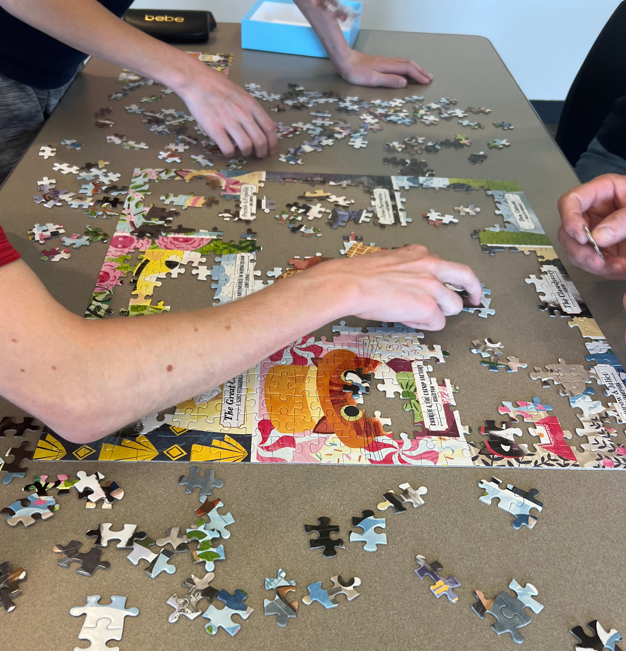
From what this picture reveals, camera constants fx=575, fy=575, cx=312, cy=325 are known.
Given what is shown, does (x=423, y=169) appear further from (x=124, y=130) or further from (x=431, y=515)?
(x=431, y=515)

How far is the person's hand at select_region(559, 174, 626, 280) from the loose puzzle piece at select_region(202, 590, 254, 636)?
3.50ft

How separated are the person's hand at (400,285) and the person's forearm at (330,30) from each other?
1.25 meters

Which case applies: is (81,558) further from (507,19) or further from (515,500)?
(507,19)

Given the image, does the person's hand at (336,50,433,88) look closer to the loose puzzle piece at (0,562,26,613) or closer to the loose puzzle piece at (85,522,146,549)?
the loose puzzle piece at (85,522,146,549)

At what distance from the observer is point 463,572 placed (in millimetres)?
850

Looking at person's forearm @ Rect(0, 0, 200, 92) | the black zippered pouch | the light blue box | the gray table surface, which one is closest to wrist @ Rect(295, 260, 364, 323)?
the gray table surface

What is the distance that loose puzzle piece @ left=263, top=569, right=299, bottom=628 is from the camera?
0.79 meters

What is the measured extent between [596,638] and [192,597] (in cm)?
56

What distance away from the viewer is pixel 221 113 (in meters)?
1.68

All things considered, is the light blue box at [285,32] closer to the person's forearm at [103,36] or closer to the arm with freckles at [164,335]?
the person's forearm at [103,36]

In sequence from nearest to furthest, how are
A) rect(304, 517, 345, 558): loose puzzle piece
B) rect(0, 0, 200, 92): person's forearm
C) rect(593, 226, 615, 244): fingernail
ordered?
rect(304, 517, 345, 558): loose puzzle piece → rect(593, 226, 615, 244): fingernail → rect(0, 0, 200, 92): person's forearm

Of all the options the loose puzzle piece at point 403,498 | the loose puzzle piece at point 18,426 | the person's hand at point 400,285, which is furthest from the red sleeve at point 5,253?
the loose puzzle piece at point 403,498

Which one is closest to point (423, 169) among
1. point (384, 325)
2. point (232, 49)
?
point (384, 325)

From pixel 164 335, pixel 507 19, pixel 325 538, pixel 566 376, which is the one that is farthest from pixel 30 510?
pixel 507 19
